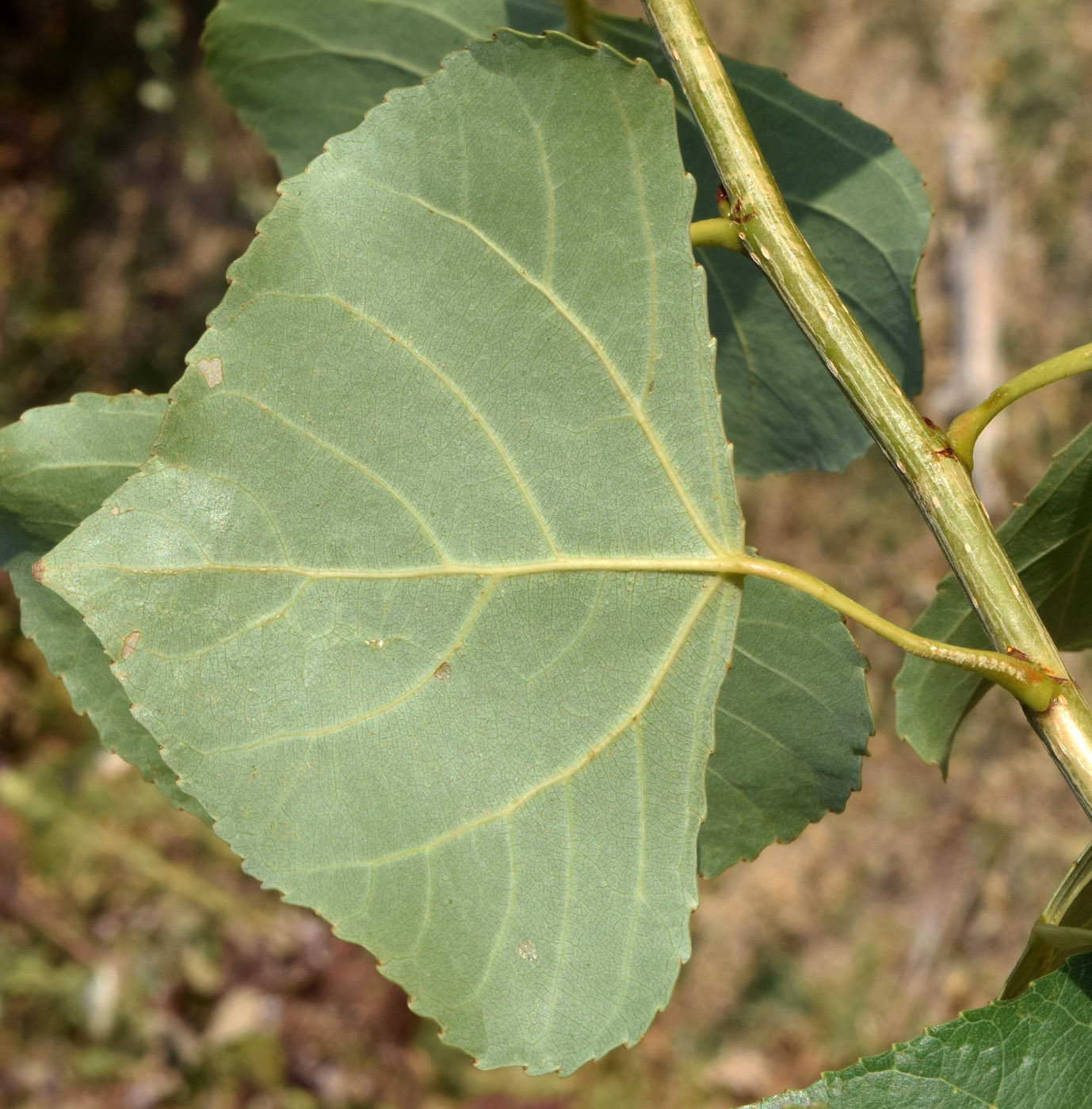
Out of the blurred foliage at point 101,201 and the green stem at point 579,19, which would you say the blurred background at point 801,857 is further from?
the green stem at point 579,19

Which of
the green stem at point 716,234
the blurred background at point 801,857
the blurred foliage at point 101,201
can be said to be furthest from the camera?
the blurred foliage at point 101,201

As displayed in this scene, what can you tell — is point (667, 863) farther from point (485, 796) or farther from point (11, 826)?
point (11, 826)

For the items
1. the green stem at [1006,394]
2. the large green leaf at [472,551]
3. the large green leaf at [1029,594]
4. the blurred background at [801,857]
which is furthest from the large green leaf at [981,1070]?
the blurred background at [801,857]

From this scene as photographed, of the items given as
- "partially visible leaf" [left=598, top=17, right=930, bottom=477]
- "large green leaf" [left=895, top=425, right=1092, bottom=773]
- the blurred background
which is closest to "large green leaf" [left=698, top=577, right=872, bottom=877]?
"large green leaf" [left=895, top=425, right=1092, bottom=773]

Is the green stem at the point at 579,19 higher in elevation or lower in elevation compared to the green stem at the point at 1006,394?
higher

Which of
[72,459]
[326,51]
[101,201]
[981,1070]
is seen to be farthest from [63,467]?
[101,201]
